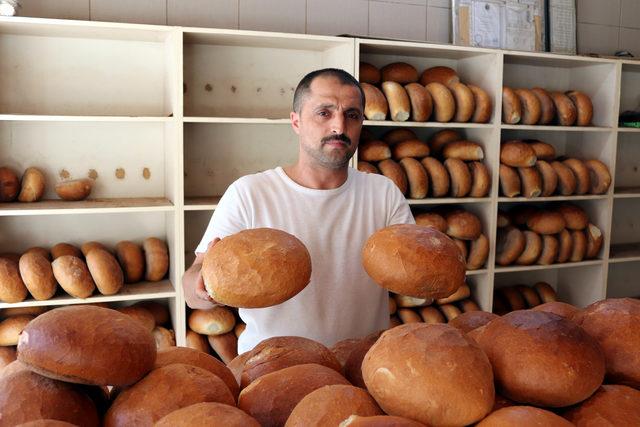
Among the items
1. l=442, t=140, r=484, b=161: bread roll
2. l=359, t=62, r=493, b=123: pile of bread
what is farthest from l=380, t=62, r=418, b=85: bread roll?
l=442, t=140, r=484, b=161: bread roll

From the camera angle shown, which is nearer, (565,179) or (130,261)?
(130,261)

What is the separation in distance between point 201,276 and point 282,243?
0.15 metres

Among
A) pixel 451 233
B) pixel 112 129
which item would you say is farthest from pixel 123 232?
pixel 451 233

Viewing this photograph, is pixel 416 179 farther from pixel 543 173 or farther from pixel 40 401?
pixel 40 401

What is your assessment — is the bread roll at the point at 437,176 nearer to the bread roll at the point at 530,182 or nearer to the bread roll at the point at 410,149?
the bread roll at the point at 410,149

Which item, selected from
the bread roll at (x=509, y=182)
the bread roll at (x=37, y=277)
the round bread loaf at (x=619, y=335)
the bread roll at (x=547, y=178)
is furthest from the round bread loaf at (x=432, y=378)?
the bread roll at (x=547, y=178)

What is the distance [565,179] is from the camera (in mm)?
3152

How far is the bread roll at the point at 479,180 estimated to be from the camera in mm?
2941

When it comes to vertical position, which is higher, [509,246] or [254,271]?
[254,271]

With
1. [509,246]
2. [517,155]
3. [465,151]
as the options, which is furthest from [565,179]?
[465,151]

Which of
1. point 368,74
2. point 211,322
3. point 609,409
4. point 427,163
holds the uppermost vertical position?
point 368,74

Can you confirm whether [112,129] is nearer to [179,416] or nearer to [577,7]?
[179,416]

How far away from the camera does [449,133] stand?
10.2 feet

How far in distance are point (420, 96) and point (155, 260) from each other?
145 cm
